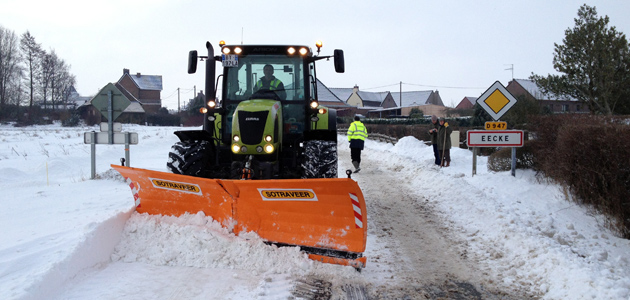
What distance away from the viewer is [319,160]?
5957 mm

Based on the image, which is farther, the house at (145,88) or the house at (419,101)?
the house at (419,101)

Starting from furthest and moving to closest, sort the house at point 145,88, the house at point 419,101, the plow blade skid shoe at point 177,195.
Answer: the house at point 419,101
the house at point 145,88
the plow blade skid shoe at point 177,195

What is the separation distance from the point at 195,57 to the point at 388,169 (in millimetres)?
8279

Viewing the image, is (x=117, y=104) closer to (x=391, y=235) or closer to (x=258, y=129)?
(x=258, y=129)

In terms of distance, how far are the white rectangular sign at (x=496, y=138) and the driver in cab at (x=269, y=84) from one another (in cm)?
469

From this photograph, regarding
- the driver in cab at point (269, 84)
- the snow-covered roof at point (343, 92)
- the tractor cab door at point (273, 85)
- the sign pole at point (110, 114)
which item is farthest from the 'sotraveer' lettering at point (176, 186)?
the snow-covered roof at point (343, 92)

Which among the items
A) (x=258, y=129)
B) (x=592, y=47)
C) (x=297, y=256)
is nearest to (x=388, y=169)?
(x=258, y=129)

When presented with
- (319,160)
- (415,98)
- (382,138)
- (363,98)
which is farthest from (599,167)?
(415,98)

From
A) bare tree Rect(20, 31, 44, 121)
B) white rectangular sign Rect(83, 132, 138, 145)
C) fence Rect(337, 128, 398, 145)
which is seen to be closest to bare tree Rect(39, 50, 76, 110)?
bare tree Rect(20, 31, 44, 121)

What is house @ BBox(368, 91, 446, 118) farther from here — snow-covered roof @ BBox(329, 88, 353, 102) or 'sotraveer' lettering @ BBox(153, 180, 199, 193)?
'sotraveer' lettering @ BBox(153, 180, 199, 193)

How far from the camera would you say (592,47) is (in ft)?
74.3

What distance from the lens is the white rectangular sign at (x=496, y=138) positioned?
364 inches

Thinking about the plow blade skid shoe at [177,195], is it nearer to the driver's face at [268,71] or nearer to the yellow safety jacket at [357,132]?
the driver's face at [268,71]

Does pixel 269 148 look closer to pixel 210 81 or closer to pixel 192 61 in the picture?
pixel 210 81
